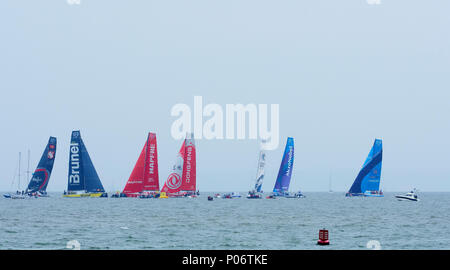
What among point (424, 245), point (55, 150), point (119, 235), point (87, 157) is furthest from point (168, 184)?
point (424, 245)

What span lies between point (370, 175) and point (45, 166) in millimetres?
88184

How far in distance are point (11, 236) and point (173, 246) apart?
16335 millimetres

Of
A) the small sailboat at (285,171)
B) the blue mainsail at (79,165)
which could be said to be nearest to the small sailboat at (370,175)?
the small sailboat at (285,171)

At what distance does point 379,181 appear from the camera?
534 feet

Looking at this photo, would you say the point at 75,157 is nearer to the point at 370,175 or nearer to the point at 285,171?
the point at 285,171

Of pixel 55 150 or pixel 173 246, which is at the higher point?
pixel 55 150

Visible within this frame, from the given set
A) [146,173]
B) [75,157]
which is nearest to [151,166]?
[146,173]

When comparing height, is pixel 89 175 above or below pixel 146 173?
below

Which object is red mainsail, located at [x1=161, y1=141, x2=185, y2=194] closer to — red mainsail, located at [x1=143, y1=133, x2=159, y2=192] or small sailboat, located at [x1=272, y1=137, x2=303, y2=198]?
red mainsail, located at [x1=143, y1=133, x2=159, y2=192]

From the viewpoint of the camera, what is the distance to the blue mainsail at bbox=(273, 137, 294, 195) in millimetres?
153125

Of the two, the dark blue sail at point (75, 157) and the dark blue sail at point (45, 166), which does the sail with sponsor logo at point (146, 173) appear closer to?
the dark blue sail at point (75, 157)

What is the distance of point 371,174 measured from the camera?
16012cm
